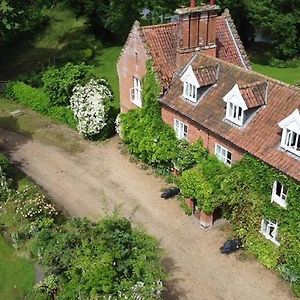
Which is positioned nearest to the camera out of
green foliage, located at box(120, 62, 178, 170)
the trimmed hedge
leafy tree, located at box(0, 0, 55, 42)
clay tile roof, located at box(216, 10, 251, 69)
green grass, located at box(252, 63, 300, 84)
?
green foliage, located at box(120, 62, 178, 170)

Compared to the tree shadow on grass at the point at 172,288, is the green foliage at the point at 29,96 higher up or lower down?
higher up

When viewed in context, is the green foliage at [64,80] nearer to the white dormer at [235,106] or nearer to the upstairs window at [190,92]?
the upstairs window at [190,92]

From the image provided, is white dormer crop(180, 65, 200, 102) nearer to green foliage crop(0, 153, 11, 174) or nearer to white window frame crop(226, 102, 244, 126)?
white window frame crop(226, 102, 244, 126)

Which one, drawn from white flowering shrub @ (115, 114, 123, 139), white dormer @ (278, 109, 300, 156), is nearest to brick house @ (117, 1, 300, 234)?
white dormer @ (278, 109, 300, 156)

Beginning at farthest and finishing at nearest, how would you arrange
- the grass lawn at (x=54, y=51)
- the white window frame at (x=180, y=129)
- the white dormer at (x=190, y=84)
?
the grass lawn at (x=54, y=51), the white window frame at (x=180, y=129), the white dormer at (x=190, y=84)

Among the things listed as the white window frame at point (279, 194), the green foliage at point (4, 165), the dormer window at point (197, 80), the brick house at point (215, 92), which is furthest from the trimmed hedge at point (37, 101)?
the white window frame at point (279, 194)

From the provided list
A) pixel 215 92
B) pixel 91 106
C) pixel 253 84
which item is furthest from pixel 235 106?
pixel 91 106

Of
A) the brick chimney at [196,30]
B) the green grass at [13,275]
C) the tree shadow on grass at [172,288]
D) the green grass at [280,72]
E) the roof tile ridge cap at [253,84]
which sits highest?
the brick chimney at [196,30]

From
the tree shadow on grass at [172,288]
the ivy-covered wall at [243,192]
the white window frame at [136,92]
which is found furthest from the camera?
the white window frame at [136,92]
